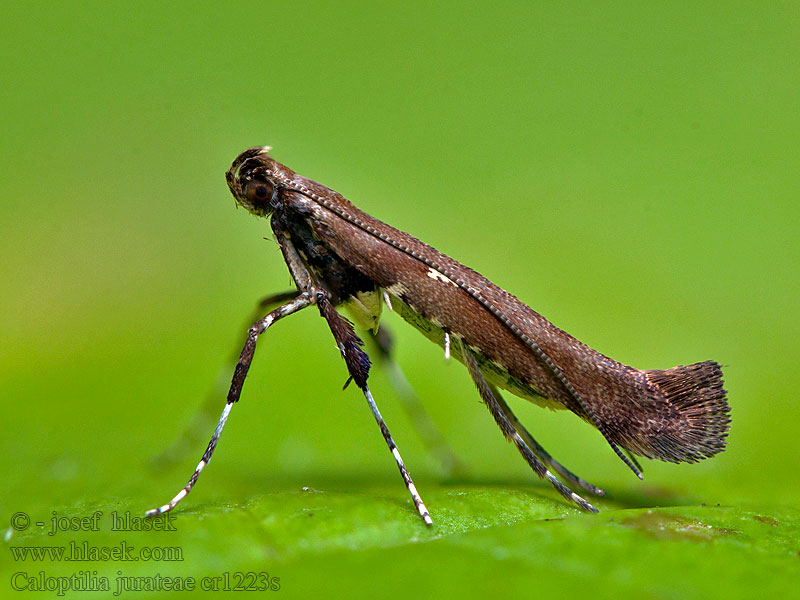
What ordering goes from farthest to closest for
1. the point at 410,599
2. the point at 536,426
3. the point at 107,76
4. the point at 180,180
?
the point at 107,76, the point at 180,180, the point at 536,426, the point at 410,599

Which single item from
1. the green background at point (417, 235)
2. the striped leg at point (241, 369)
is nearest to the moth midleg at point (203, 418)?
the green background at point (417, 235)

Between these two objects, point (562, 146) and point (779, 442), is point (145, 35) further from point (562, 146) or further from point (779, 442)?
point (779, 442)

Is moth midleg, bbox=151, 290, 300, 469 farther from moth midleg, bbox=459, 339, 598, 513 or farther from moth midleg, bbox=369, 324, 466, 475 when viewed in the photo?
moth midleg, bbox=459, 339, 598, 513

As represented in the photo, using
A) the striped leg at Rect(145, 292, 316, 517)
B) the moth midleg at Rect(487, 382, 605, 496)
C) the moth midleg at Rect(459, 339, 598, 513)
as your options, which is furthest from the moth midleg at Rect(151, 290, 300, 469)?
the moth midleg at Rect(487, 382, 605, 496)

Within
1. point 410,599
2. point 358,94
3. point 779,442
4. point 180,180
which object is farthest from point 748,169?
point 410,599

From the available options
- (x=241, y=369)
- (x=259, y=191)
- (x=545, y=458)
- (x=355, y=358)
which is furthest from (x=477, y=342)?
(x=259, y=191)

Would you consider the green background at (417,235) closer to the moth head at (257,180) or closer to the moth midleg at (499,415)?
the moth midleg at (499,415)
